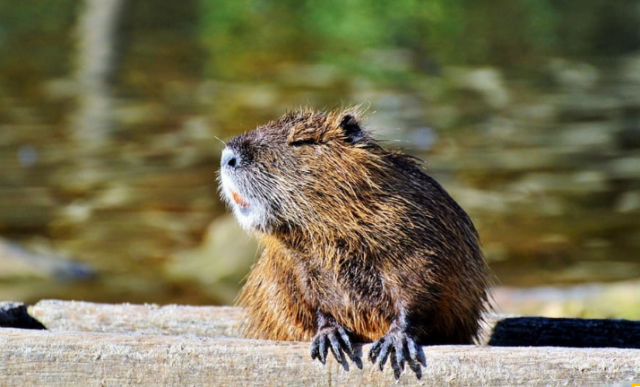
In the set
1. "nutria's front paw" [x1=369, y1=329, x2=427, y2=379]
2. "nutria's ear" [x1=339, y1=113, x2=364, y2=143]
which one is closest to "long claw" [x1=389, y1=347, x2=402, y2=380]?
"nutria's front paw" [x1=369, y1=329, x2=427, y2=379]

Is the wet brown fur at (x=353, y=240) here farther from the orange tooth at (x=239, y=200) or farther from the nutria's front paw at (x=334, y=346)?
the nutria's front paw at (x=334, y=346)

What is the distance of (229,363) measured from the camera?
3217mm

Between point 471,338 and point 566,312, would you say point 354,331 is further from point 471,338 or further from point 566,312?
point 566,312

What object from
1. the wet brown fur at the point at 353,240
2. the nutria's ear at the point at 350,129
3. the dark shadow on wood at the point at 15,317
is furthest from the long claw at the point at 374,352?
the dark shadow on wood at the point at 15,317

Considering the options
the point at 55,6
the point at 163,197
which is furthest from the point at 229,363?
the point at 55,6

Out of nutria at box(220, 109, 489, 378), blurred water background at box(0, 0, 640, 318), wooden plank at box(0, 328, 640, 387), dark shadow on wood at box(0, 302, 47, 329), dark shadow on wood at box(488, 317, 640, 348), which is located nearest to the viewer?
wooden plank at box(0, 328, 640, 387)

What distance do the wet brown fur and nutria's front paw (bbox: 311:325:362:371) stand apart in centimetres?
15

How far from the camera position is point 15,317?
397 centimetres

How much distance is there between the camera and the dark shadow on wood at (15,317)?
3893 millimetres

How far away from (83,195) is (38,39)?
360 inches

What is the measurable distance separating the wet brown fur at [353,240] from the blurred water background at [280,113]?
2.19 ft

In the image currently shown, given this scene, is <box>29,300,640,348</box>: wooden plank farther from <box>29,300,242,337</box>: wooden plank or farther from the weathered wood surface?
the weathered wood surface

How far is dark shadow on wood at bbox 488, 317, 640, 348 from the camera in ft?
13.2

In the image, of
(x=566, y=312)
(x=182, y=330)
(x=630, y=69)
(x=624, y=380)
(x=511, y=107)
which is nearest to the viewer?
(x=624, y=380)
